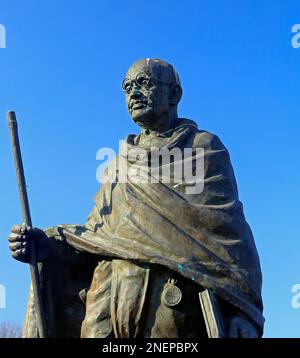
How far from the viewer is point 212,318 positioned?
978 cm

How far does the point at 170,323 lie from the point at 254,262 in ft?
3.82

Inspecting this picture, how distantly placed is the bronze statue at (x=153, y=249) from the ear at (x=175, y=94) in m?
0.01

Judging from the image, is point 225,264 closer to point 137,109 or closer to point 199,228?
point 199,228

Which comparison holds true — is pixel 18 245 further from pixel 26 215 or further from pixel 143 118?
pixel 143 118

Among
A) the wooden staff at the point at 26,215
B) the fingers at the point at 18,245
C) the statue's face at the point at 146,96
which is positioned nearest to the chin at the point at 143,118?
the statue's face at the point at 146,96

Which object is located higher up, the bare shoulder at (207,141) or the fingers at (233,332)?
the bare shoulder at (207,141)

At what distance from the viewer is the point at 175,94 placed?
11.4m

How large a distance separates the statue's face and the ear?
0.42ft

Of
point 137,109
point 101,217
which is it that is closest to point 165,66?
point 137,109

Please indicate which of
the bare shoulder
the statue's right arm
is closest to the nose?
the bare shoulder

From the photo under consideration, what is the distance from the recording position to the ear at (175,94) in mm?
11396

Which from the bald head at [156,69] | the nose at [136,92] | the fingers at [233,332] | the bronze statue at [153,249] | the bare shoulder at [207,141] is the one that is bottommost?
the fingers at [233,332]

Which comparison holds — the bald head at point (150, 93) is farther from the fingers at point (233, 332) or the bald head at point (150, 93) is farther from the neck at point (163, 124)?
the fingers at point (233, 332)
